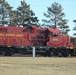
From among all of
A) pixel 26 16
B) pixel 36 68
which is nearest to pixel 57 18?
pixel 26 16

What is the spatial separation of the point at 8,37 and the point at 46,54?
218 inches

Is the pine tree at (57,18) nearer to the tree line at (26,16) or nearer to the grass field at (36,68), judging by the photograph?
the tree line at (26,16)

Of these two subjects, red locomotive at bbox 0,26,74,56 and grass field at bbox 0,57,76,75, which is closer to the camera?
grass field at bbox 0,57,76,75

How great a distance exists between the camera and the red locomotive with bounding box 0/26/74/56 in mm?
39156

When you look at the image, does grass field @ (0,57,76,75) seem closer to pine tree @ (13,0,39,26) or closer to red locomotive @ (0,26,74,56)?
red locomotive @ (0,26,74,56)

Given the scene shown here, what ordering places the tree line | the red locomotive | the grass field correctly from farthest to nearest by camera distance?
the tree line
the red locomotive
the grass field

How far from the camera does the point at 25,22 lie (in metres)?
72.7

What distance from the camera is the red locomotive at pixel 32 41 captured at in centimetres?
3916

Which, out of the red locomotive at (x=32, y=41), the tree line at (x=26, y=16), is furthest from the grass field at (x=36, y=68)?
the tree line at (x=26, y=16)

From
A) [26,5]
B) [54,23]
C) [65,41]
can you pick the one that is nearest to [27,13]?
[26,5]

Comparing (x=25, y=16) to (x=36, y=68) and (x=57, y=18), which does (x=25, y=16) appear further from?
(x=36, y=68)

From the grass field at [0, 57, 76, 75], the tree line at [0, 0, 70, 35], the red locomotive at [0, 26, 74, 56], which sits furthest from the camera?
the tree line at [0, 0, 70, 35]

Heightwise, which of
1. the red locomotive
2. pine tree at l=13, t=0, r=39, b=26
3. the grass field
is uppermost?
pine tree at l=13, t=0, r=39, b=26

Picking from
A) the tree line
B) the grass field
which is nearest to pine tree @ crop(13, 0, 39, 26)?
the tree line
